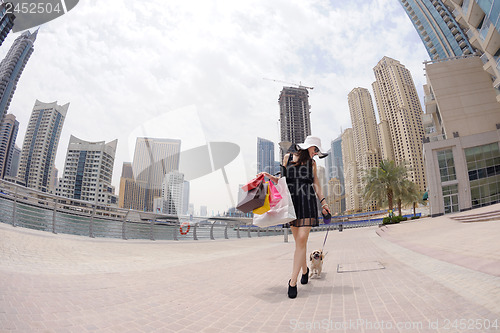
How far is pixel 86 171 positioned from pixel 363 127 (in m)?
128

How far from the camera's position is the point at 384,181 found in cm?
3114

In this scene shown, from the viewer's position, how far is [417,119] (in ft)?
283

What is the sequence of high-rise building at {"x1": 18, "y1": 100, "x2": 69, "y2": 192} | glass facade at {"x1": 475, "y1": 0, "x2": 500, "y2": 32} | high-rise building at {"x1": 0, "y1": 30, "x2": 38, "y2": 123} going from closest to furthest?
glass facade at {"x1": 475, "y1": 0, "x2": 500, "y2": 32} < high-rise building at {"x1": 0, "y1": 30, "x2": 38, "y2": 123} < high-rise building at {"x1": 18, "y1": 100, "x2": 69, "y2": 192}

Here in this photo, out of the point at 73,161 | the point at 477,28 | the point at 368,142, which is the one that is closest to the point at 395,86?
the point at 368,142

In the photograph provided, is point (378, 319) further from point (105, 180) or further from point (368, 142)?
point (368, 142)

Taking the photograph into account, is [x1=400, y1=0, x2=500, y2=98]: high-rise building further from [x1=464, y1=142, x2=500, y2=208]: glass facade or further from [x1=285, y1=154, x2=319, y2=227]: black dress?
[x1=285, y1=154, x2=319, y2=227]: black dress

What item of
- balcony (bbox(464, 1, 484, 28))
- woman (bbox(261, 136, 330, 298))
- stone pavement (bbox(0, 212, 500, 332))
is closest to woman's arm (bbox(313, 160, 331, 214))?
woman (bbox(261, 136, 330, 298))

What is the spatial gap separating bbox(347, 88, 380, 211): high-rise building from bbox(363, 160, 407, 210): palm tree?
82.0 m

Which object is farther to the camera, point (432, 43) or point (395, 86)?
point (395, 86)

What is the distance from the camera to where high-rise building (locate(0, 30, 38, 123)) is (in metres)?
38.9

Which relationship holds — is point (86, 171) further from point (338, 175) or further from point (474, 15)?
point (338, 175)

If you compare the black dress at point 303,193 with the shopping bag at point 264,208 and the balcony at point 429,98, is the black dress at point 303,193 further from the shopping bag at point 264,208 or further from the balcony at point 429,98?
the balcony at point 429,98

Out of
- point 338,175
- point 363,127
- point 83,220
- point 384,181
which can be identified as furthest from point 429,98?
point 338,175

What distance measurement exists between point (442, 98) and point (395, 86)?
6847cm
